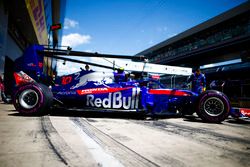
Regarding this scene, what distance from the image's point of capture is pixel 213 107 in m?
4.35

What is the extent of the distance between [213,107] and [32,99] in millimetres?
4357

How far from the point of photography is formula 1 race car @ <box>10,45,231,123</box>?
411 centimetres

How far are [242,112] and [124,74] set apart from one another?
3197 millimetres

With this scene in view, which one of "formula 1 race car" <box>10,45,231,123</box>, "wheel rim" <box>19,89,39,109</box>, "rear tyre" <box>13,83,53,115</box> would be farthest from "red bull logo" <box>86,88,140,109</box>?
"wheel rim" <box>19,89,39,109</box>

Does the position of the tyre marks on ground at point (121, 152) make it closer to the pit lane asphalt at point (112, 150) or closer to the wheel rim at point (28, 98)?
the pit lane asphalt at point (112, 150)

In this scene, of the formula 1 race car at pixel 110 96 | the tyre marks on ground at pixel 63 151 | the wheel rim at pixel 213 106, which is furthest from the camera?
the wheel rim at pixel 213 106

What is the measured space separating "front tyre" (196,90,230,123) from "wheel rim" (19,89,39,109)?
3935 mm

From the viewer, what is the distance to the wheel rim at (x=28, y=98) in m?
4.07

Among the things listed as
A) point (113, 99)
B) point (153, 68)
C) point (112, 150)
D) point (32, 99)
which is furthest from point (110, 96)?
point (153, 68)

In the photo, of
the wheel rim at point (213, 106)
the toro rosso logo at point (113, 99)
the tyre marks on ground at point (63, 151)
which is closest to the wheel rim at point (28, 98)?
the toro rosso logo at point (113, 99)

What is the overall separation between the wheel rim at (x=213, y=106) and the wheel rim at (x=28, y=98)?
13.4 feet

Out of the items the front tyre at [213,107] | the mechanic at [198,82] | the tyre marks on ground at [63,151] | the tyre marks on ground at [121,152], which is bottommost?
the tyre marks on ground at [121,152]

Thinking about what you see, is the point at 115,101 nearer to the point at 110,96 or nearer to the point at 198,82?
the point at 110,96

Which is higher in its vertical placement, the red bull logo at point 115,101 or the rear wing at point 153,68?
the rear wing at point 153,68
